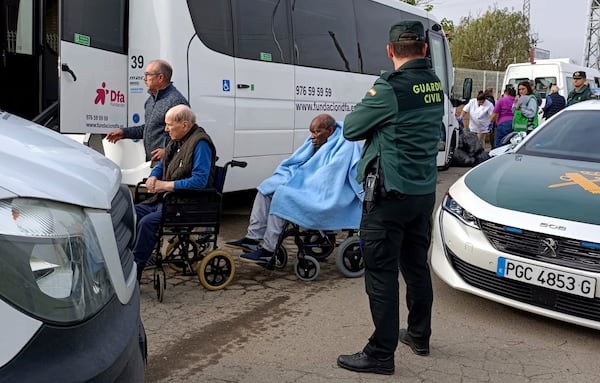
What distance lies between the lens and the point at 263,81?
263 inches

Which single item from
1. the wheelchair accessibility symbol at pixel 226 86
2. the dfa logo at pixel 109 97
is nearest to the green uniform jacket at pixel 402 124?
the dfa logo at pixel 109 97

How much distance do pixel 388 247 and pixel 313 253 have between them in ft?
6.63

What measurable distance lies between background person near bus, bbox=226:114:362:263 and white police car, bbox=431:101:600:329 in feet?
2.54

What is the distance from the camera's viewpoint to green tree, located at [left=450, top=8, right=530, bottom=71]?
39844 millimetres

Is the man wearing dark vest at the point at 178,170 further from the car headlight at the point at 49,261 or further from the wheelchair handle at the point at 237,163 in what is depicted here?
the car headlight at the point at 49,261

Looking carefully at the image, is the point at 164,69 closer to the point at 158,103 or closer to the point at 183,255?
the point at 158,103

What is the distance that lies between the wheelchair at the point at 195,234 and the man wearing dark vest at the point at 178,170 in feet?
0.26

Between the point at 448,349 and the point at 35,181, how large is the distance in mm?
2674

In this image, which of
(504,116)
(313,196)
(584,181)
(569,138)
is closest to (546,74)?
(504,116)

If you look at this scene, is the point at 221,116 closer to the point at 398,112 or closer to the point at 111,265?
the point at 398,112

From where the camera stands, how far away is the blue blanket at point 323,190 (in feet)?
15.2

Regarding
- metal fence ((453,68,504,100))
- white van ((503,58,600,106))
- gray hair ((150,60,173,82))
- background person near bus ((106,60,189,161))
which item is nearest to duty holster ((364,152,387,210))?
background person near bus ((106,60,189,161))

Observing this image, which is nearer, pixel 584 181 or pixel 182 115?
pixel 584 181

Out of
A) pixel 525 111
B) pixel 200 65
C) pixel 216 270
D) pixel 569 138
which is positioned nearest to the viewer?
pixel 216 270
